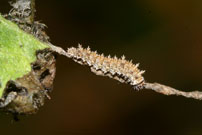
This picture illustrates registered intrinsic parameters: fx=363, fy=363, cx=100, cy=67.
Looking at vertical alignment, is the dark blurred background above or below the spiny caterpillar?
above

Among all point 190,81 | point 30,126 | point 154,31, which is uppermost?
point 154,31

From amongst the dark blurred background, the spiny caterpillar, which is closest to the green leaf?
the spiny caterpillar

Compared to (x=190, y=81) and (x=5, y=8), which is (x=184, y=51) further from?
(x=5, y=8)

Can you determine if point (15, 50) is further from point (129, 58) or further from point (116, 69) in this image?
point (129, 58)

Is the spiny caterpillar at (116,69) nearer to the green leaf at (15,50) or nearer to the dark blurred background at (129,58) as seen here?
the green leaf at (15,50)

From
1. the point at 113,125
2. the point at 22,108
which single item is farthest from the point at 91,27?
the point at 22,108

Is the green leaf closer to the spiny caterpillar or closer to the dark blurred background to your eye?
the spiny caterpillar
